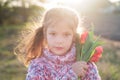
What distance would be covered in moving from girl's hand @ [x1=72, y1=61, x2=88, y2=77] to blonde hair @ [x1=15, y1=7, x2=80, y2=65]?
0.30 metres

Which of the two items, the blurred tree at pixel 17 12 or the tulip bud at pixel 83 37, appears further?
the blurred tree at pixel 17 12

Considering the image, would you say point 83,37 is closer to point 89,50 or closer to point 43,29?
point 89,50

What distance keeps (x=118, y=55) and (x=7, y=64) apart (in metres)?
2.94

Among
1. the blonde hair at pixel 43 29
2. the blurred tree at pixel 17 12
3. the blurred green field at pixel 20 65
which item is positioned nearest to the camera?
the blonde hair at pixel 43 29

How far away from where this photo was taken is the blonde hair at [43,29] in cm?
415

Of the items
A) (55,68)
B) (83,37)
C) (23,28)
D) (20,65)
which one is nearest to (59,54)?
(55,68)

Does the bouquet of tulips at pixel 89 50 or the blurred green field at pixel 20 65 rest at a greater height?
the bouquet of tulips at pixel 89 50

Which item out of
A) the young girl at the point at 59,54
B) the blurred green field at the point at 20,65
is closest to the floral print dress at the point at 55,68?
the young girl at the point at 59,54

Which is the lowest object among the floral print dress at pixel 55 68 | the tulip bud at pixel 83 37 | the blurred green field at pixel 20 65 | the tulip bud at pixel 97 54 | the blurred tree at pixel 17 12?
the blurred tree at pixel 17 12

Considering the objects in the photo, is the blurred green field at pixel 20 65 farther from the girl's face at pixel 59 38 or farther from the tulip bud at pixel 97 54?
the girl's face at pixel 59 38

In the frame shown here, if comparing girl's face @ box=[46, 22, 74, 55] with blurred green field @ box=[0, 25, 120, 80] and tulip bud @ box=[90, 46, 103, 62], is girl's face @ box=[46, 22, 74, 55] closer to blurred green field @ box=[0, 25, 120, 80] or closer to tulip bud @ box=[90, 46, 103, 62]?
tulip bud @ box=[90, 46, 103, 62]

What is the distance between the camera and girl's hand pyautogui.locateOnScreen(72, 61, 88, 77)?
4086 mm

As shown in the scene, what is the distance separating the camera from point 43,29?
14.3 ft

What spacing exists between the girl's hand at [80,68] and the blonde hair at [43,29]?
0.30 meters
